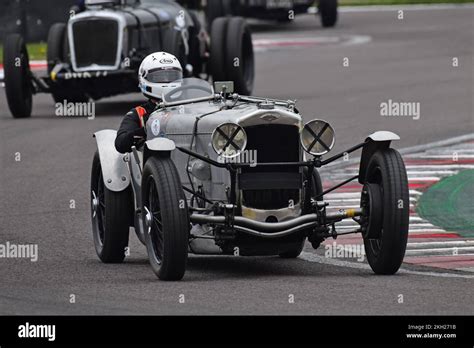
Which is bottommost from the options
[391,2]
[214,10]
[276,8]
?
[391,2]

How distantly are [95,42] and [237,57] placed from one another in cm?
215

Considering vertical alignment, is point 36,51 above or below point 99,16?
below

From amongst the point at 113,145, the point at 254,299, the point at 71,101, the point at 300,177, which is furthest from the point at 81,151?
the point at 254,299

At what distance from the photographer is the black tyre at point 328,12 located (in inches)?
1437

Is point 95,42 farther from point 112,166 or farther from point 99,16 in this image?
point 112,166

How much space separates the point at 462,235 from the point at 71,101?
11625 mm

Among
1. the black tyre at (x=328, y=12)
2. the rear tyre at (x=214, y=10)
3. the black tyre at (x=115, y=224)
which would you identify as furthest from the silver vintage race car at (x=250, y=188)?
the black tyre at (x=328, y=12)

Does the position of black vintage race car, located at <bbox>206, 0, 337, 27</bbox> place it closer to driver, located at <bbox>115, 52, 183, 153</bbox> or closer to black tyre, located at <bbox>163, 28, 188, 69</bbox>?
black tyre, located at <bbox>163, 28, 188, 69</bbox>

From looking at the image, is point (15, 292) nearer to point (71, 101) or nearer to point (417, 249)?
point (417, 249)

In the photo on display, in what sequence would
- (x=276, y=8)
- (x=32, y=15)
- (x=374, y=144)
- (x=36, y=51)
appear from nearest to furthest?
1. (x=374, y=144)
2. (x=36, y=51)
3. (x=32, y=15)
4. (x=276, y=8)

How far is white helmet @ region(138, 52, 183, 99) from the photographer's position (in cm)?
1141

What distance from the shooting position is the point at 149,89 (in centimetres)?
1145
